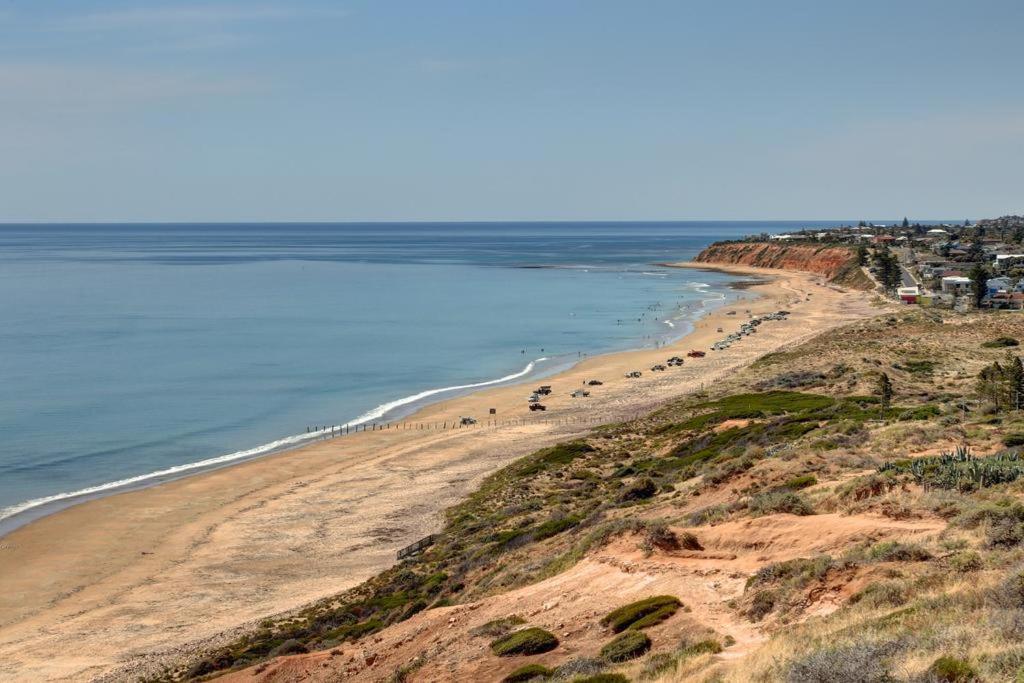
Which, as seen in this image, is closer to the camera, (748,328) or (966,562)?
(966,562)

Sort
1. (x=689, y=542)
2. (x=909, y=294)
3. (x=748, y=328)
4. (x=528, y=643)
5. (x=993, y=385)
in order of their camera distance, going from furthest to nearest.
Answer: (x=909, y=294)
(x=748, y=328)
(x=993, y=385)
(x=689, y=542)
(x=528, y=643)

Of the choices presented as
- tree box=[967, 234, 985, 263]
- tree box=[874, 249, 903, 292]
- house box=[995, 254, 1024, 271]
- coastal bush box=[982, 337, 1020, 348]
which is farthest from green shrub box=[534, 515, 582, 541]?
tree box=[967, 234, 985, 263]

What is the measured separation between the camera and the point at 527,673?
17609mm

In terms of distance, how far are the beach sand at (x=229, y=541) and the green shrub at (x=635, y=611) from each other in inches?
567

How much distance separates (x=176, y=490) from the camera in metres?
47.4

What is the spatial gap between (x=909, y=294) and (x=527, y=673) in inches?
4172

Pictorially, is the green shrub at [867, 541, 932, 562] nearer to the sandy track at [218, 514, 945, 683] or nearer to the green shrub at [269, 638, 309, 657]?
the sandy track at [218, 514, 945, 683]

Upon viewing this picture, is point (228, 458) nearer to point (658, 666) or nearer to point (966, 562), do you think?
point (658, 666)

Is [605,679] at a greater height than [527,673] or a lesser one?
greater

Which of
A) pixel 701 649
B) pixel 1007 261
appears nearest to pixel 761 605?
pixel 701 649

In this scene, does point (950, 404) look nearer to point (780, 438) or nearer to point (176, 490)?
point (780, 438)

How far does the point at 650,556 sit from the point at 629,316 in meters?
103

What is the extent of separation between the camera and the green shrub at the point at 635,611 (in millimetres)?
18656

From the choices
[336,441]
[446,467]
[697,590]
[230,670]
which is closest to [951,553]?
[697,590]
